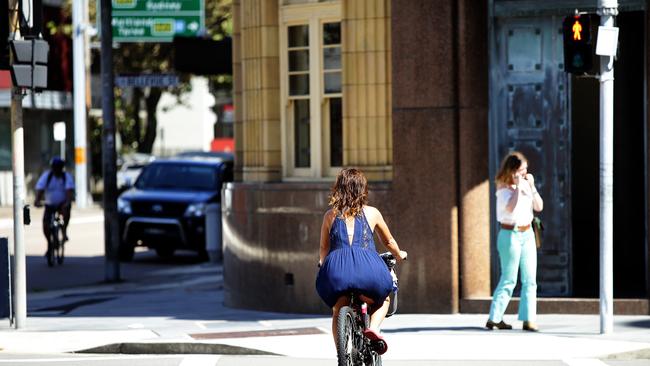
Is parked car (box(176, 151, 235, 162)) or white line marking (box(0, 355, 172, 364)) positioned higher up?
parked car (box(176, 151, 235, 162))

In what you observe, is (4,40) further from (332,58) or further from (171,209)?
Answer: (171,209)

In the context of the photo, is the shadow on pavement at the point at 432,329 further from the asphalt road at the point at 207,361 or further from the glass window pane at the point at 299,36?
the glass window pane at the point at 299,36

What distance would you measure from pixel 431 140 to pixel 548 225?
1.61 metres

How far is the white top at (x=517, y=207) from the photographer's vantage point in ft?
46.6

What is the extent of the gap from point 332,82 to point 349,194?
273 inches

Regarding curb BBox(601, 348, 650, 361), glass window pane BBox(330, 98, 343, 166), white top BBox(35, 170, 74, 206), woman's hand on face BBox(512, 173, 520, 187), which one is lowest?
curb BBox(601, 348, 650, 361)

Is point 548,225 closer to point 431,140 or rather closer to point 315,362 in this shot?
point 431,140

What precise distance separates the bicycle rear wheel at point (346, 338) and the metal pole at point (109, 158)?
12583mm

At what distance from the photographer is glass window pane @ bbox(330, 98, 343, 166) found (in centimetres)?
1703

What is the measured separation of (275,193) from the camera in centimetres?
1691

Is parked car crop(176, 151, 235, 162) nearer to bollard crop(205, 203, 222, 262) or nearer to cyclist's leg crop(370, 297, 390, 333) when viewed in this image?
bollard crop(205, 203, 222, 262)

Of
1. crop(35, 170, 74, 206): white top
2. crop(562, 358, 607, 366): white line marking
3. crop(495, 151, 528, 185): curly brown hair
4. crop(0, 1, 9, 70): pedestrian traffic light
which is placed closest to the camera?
crop(562, 358, 607, 366): white line marking

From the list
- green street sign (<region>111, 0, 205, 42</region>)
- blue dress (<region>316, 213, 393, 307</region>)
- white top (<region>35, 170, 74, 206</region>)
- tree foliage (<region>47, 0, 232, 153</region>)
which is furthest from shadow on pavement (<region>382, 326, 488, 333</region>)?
tree foliage (<region>47, 0, 232, 153</region>)

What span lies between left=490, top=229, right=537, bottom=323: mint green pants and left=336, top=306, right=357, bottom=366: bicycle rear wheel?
14.8ft
